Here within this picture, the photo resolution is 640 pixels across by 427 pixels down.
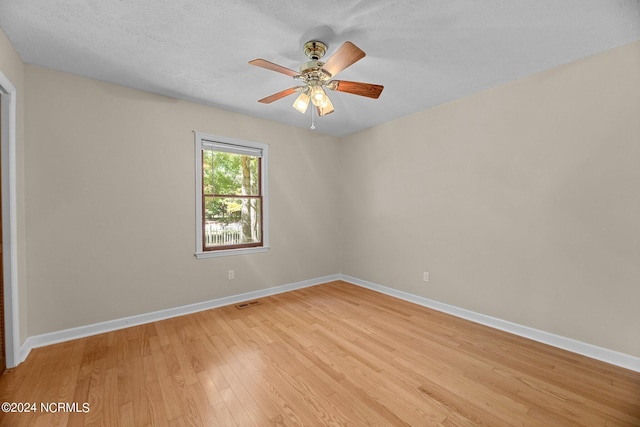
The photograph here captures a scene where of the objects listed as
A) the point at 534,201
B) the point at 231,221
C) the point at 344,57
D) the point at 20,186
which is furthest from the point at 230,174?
the point at 534,201

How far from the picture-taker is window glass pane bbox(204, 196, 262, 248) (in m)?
3.55

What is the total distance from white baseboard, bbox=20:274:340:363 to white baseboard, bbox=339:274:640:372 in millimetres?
2029

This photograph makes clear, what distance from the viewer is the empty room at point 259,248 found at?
1786mm

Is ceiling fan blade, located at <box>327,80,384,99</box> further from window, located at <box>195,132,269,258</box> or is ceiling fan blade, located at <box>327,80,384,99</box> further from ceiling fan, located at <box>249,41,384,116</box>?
window, located at <box>195,132,269,258</box>

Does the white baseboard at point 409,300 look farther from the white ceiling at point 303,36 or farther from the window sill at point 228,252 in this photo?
the white ceiling at point 303,36

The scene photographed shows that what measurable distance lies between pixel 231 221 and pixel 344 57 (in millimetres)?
2710

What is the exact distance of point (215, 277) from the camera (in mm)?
3486

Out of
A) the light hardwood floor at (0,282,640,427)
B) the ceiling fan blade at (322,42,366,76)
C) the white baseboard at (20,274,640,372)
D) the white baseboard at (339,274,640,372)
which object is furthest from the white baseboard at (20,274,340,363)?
the ceiling fan blade at (322,42,366,76)

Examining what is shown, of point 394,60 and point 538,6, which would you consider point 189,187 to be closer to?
point 394,60

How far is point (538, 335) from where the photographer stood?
8.41 ft

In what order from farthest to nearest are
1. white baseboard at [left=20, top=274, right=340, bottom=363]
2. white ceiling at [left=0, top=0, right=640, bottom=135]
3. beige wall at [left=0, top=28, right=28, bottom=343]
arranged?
white baseboard at [left=20, top=274, right=340, bottom=363]
beige wall at [left=0, top=28, right=28, bottom=343]
white ceiling at [left=0, top=0, right=640, bottom=135]

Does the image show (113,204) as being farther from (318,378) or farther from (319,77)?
(318,378)

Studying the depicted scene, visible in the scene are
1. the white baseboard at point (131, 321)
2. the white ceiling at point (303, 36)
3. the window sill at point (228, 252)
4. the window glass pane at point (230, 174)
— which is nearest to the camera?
the white ceiling at point (303, 36)

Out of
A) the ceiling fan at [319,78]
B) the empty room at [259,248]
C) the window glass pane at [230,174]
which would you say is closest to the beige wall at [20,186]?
the empty room at [259,248]
